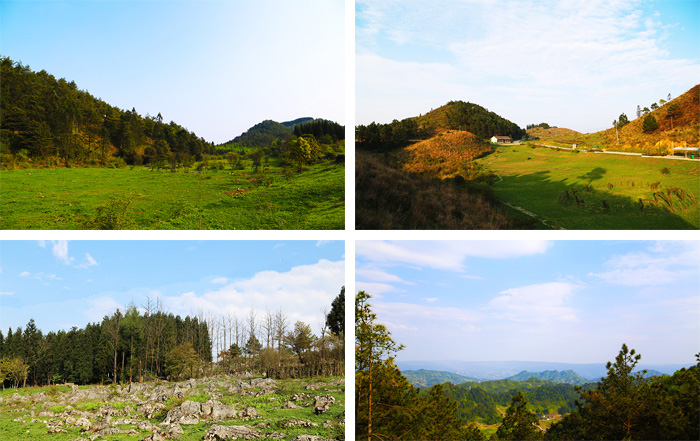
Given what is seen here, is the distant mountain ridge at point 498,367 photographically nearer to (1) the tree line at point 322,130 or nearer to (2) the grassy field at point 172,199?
(2) the grassy field at point 172,199

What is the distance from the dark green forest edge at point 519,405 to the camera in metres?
3.38

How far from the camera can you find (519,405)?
354 centimetres

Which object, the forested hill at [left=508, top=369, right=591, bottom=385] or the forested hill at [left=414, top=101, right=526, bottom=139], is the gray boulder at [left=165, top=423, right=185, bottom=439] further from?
the forested hill at [left=414, top=101, right=526, bottom=139]

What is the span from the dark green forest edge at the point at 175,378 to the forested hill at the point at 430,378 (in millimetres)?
659

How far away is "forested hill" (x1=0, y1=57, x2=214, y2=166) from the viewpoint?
3650 mm

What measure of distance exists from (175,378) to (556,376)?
12.1 feet

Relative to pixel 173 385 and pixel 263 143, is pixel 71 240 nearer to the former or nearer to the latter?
pixel 173 385

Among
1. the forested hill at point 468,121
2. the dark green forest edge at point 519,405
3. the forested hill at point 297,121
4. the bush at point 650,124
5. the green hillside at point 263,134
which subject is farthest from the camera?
the green hillside at point 263,134

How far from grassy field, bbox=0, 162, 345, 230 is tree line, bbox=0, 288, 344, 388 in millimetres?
837

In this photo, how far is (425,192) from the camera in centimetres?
359

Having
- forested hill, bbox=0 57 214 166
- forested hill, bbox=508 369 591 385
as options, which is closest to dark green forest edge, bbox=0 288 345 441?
forested hill, bbox=0 57 214 166

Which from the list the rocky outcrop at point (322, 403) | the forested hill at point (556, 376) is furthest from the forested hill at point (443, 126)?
the rocky outcrop at point (322, 403)

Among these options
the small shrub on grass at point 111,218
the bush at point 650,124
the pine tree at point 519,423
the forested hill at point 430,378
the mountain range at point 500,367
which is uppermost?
the bush at point 650,124

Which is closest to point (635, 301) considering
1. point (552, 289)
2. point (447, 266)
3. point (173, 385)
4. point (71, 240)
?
point (552, 289)
